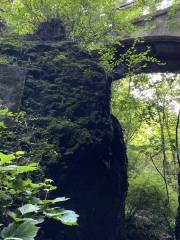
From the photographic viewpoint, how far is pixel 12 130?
16.2ft

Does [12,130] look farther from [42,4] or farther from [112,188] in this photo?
[42,4]

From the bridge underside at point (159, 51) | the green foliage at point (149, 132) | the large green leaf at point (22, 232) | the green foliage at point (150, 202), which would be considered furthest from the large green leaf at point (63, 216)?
the bridge underside at point (159, 51)

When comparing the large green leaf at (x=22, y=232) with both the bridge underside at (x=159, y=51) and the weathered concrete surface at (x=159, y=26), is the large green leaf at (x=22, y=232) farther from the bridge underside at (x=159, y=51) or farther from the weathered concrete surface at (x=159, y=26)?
the weathered concrete surface at (x=159, y=26)

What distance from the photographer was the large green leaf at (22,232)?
1.70 meters

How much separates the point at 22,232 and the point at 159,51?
1007 centimetres

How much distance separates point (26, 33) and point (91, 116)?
10.0 feet

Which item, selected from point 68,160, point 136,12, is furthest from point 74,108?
point 136,12

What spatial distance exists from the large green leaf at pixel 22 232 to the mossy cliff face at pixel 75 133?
2.99 metres

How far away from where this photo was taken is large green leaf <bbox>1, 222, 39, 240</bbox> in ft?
5.58

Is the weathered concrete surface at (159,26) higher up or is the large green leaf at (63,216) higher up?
the weathered concrete surface at (159,26)

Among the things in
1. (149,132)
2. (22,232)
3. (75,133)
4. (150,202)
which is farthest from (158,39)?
(22,232)

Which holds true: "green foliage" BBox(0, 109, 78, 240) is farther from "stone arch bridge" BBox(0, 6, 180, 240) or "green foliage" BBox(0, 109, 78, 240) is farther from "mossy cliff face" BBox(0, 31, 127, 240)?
"stone arch bridge" BBox(0, 6, 180, 240)

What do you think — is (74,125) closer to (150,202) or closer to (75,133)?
(75,133)

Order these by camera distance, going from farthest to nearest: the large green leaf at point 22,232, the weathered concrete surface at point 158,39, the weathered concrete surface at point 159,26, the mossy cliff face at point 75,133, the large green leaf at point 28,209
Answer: the weathered concrete surface at point 159,26, the weathered concrete surface at point 158,39, the mossy cliff face at point 75,133, the large green leaf at point 28,209, the large green leaf at point 22,232
